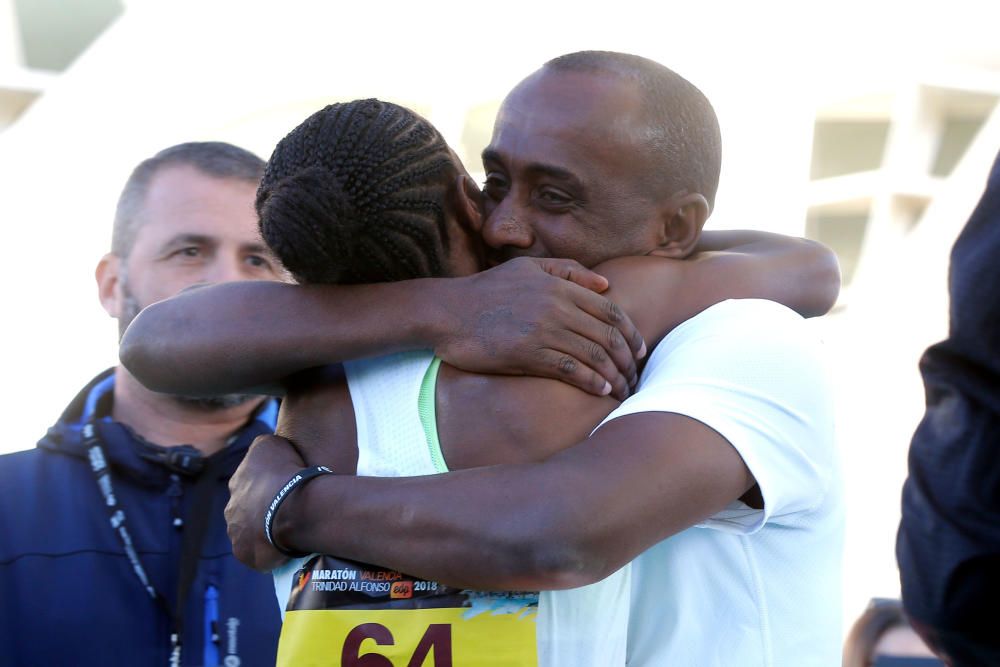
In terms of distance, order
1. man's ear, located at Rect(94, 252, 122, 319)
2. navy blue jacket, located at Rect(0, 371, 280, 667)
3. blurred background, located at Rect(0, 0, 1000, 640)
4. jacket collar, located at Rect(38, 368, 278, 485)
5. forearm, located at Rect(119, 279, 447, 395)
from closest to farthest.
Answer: forearm, located at Rect(119, 279, 447, 395) → navy blue jacket, located at Rect(0, 371, 280, 667) → jacket collar, located at Rect(38, 368, 278, 485) → man's ear, located at Rect(94, 252, 122, 319) → blurred background, located at Rect(0, 0, 1000, 640)

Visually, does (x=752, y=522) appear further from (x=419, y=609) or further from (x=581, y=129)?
(x=581, y=129)

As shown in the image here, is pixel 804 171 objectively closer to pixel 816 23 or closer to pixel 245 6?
pixel 816 23

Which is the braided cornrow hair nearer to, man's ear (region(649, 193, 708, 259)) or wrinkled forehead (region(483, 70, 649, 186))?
wrinkled forehead (region(483, 70, 649, 186))

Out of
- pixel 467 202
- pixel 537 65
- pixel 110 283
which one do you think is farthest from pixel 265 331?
pixel 537 65

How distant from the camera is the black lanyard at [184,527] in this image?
293cm

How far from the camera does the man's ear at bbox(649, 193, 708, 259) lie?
1.83m

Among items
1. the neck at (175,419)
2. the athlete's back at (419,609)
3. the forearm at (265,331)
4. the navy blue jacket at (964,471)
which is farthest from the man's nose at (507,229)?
the neck at (175,419)

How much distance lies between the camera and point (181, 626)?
2922mm

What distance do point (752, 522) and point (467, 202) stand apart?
64cm

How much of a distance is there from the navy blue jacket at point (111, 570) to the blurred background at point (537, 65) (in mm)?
10644

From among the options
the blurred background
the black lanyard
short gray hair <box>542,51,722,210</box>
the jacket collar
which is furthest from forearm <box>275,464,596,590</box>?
the blurred background

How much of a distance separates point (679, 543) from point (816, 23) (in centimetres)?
1444

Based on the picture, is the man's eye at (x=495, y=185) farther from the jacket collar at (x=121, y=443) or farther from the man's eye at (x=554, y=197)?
the jacket collar at (x=121, y=443)

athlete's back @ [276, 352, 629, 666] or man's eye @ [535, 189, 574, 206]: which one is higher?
man's eye @ [535, 189, 574, 206]
